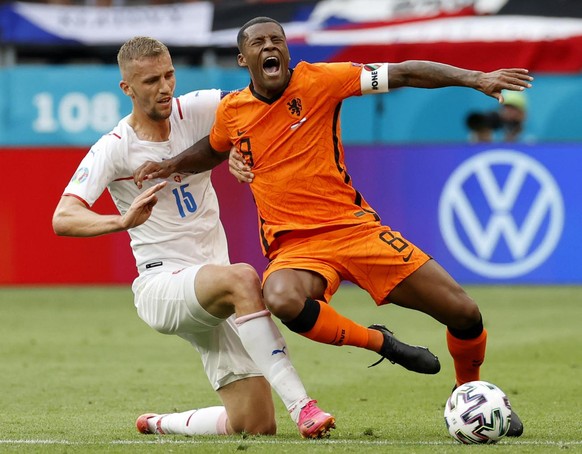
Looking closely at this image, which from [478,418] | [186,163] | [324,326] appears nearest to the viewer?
[478,418]

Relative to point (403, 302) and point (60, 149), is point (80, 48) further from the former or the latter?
point (403, 302)

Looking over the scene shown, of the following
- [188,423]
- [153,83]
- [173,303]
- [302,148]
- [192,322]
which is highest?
[153,83]

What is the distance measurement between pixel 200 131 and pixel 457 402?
→ 2.25 meters

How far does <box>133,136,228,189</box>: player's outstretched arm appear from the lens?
7.14m

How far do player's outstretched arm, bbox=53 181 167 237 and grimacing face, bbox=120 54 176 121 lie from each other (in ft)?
1.99

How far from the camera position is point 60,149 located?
15.8 m

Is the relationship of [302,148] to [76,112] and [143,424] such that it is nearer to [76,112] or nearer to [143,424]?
[143,424]

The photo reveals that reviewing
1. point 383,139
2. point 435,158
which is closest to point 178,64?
point 383,139

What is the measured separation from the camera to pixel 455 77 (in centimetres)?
669

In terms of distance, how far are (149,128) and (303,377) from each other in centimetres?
299

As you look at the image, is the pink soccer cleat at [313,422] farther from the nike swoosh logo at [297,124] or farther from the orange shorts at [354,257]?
the nike swoosh logo at [297,124]

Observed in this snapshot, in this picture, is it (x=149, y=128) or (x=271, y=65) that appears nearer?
(x=271, y=65)

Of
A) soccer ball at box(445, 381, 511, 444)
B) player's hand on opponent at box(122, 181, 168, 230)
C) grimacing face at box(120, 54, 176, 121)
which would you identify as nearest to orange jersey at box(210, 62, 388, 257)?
grimacing face at box(120, 54, 176, 121)

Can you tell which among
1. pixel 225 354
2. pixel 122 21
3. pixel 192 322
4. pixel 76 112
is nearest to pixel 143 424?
pixel 225 354
